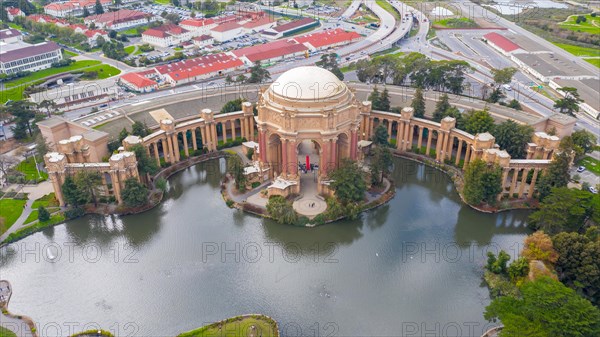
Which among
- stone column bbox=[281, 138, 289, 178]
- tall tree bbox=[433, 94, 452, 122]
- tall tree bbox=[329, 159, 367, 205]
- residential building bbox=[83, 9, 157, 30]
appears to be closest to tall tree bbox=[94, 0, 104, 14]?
residential building bbox=[83, 9, 157, 30]

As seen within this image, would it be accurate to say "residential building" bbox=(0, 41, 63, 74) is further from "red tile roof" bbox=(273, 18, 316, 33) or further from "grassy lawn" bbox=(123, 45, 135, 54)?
"red tile roof" bbox=(273, 18, 316, 33)

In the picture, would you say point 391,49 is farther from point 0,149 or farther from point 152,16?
point 0,149

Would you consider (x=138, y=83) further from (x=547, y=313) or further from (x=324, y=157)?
(x=547, y=313)

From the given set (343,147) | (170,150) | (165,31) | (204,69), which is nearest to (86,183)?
(170,150)

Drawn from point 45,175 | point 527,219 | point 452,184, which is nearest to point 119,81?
point 45,175

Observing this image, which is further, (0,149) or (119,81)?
(119,81)
